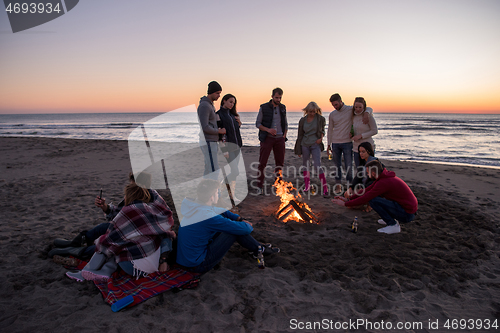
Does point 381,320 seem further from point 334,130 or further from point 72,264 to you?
point 334,130

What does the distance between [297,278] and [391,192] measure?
2100 mm

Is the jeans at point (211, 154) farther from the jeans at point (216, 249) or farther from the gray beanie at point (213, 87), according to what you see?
the jeans at point (216, 249)

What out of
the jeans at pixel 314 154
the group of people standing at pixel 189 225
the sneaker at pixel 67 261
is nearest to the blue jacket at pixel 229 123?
the group of people standing at pixel 189 225

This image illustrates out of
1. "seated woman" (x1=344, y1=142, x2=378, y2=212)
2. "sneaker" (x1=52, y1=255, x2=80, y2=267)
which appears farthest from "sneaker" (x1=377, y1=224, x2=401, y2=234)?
"sneaker" (x1=52, y1=255, x2=80, y2=267)

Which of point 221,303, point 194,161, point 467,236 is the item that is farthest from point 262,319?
point 194,161

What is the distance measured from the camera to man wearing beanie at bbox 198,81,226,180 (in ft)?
16.4

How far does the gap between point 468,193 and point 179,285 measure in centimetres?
717

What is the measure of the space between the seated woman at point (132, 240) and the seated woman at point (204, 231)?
12.1 inches

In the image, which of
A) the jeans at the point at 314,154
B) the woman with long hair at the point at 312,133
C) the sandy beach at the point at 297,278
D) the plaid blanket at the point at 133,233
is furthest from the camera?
the jeans at the point at 314,154

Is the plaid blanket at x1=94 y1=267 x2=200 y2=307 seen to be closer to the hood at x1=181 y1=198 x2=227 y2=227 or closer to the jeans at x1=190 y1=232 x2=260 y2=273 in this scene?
the jeans at x1=190 y1=232 x2=260 y2=273

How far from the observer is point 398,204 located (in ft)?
13.7

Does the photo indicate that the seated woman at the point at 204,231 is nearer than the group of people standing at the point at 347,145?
Yes

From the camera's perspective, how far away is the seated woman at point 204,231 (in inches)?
118

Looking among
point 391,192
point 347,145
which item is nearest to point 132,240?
point 391,192
